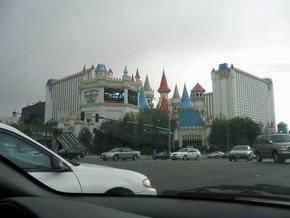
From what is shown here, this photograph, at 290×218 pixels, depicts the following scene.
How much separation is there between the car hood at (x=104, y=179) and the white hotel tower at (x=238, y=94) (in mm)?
113103

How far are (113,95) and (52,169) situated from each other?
81888 mm

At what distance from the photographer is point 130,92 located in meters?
86.7

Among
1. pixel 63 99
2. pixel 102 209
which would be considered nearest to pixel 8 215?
pixel 102 209

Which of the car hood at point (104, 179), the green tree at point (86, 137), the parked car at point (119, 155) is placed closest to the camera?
the car hood at point (104, 179)

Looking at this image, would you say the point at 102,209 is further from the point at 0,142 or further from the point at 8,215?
the point at 0,142

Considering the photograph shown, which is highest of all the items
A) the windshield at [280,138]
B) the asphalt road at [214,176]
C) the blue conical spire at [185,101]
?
the blue conical spire at [185,101]

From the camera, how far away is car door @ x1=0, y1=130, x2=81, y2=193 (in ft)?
12.9

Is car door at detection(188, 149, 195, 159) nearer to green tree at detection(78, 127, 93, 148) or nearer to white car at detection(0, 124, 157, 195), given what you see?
white car at detection(0, 124, 157, 195)

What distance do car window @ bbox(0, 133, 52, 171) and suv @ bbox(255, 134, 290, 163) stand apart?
49.8ft

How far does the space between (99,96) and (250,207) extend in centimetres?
8320

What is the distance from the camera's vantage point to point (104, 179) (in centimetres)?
463

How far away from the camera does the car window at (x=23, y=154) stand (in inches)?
153

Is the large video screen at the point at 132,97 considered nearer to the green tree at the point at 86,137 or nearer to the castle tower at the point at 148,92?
the green tree at the point at 86,137


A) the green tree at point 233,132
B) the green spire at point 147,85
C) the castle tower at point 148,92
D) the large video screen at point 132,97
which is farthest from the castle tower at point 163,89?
the green tree at point 233,132
